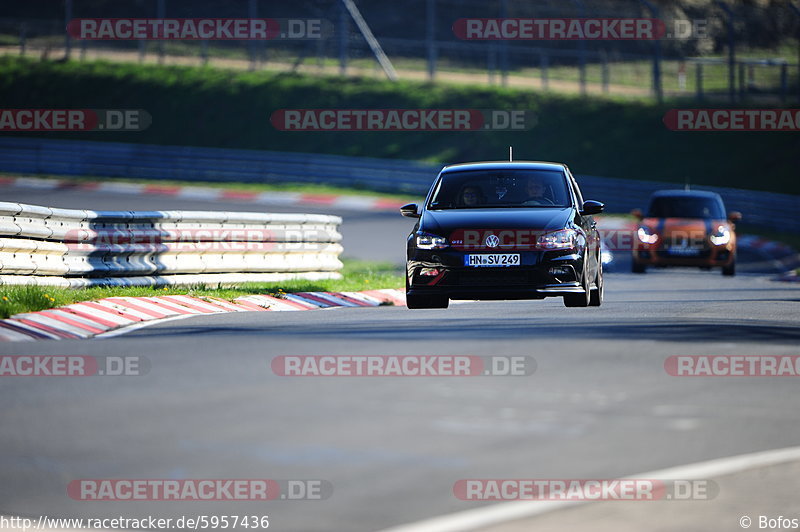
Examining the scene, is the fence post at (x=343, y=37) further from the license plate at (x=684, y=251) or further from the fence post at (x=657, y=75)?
the license plate at (x=684, y=251)

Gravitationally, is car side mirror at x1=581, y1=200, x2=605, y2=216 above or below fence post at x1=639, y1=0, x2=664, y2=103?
below

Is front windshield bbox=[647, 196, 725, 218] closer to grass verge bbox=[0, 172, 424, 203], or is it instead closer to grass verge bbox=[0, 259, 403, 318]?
grass verge bbox=[0, 259, 403, 318]

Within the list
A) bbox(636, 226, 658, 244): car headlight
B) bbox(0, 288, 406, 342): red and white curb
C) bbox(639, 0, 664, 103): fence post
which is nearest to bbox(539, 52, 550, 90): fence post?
bbox(639, 0, 664, 103): fence post

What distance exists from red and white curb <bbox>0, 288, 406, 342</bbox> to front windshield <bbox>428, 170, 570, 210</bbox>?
7.66 ft

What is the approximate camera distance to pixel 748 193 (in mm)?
37469

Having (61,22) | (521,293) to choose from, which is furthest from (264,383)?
(61,22)

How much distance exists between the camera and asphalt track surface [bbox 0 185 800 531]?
22.1ft

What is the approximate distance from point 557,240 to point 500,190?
1.22m

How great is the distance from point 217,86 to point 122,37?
464 centimetres

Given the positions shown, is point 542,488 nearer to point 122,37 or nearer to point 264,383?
point 264,383

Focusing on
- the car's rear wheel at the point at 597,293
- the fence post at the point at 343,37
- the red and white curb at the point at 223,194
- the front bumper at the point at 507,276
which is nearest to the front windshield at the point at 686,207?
the car's rear wheel at the point at 597,293

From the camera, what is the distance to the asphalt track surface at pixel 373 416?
672 centimetres

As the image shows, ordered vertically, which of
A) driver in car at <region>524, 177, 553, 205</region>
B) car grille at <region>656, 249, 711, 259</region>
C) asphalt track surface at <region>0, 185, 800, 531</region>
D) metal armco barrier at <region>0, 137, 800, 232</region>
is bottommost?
asphalt track surface at <region>0, 185, 800, 531</region>

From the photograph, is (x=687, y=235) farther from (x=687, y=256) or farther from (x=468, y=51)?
(x=468, y=51)
